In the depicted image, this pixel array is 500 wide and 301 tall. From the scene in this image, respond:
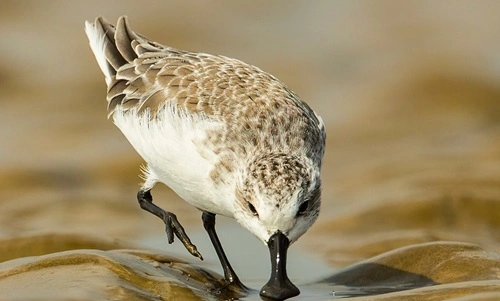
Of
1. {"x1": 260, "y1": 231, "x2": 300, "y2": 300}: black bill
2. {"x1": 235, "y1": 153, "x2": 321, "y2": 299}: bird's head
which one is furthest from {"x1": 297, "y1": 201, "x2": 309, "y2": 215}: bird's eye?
{"x1": 260, "y1": 231, "x2": 300, "y2": 300}: black bill

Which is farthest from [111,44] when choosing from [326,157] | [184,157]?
[326,157]

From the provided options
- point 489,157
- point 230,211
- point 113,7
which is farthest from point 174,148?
point 113,7

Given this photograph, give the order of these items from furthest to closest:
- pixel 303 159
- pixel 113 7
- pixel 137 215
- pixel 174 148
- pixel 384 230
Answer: pixel 113 7 < pixel 137 215 < pixel 384 230 < pixel 174 148 < pixel 303 159

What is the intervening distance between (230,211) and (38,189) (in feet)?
14.7

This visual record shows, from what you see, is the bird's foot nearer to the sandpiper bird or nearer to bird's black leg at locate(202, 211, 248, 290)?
the sandpiper bird

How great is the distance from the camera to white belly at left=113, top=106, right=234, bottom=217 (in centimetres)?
700

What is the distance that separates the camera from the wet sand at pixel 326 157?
7.27 meters

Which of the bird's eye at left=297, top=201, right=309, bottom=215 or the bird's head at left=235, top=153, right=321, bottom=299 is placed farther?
the bird's eye at left=297, top=201, right=309, bottom=215

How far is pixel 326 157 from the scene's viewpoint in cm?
1171

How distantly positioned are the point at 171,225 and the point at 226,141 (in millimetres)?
1277

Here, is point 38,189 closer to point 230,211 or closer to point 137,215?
point 137,215

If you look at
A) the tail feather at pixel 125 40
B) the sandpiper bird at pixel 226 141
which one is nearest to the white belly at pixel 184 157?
the sandpiper bird at pixel 226 141

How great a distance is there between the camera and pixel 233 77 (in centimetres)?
765

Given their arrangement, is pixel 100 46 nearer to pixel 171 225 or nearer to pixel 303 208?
pixel 171 225
